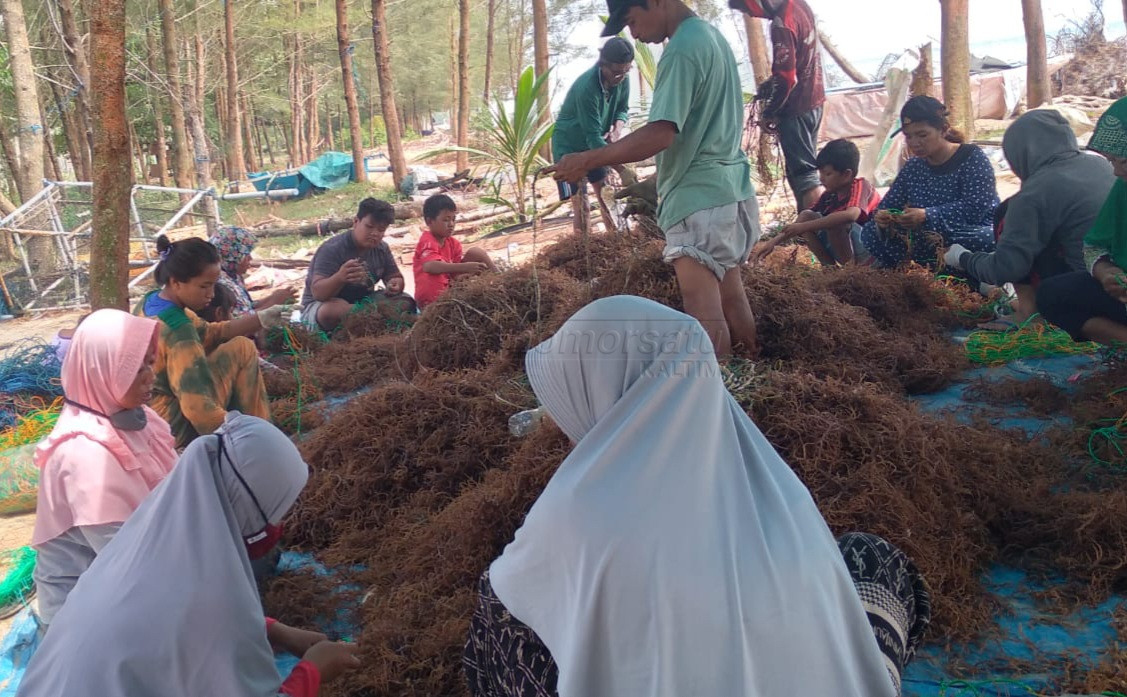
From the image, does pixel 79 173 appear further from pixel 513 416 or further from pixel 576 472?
pixel 576 472

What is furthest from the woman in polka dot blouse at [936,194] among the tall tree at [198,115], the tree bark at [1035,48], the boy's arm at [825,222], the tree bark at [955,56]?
the tall tree at [198,115]

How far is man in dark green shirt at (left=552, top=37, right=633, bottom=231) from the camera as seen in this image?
526 centimetres

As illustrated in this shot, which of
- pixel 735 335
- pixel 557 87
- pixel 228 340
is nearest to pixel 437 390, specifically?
pixel 228 340

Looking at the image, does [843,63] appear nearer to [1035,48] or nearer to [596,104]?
[1035,48]

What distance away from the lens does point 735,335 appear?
3270mm

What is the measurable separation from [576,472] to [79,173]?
16127 mm

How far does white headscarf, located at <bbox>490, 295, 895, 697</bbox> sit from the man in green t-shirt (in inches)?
63.8

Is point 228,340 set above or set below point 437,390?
above

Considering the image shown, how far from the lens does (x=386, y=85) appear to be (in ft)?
45.2

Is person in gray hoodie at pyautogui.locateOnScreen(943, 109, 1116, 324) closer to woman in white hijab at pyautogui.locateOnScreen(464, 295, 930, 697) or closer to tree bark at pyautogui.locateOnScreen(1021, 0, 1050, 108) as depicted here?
woman in white hijab at pyautogui.locateOnScreen(464, 295, 930, 697)

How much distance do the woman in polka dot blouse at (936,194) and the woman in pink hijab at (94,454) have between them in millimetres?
3960

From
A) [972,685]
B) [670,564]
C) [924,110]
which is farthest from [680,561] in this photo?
[924,110]

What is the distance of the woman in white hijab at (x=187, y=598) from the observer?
145 cm

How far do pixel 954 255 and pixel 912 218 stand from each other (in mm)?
427
